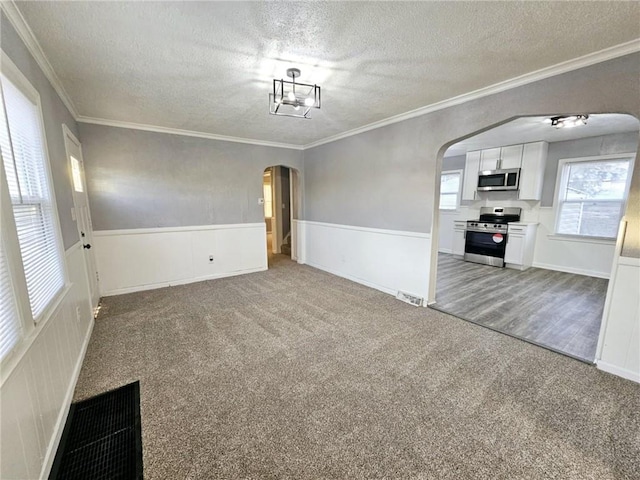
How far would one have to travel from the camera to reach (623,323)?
2.13 m

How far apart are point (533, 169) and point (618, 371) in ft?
13.9

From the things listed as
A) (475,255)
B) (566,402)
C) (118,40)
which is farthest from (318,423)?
(475,255)

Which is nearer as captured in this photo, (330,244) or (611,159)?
Result: (611,159)

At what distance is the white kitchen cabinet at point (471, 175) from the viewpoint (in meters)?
5.97

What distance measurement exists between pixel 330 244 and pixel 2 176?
168 inches

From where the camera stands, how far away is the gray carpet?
1457 millimetres

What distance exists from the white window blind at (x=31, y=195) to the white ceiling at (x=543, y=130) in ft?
15.5

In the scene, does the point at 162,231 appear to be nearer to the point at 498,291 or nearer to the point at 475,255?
the point at 498,291

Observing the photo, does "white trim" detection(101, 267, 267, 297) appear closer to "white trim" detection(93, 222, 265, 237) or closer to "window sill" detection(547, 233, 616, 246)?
"white trim" detection(93, 222, 265, 237)

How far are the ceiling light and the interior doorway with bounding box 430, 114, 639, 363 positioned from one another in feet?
0.32

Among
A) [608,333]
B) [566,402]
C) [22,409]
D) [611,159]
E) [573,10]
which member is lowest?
[566,402]

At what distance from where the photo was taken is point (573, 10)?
1.57m

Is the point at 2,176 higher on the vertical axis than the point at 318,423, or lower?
higher

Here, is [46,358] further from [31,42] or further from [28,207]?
[31,42]
